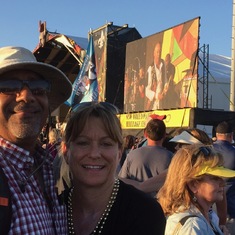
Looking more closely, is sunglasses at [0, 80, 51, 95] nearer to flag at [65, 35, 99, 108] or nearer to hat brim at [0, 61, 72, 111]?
hat brim at [0, 61, 72, 111]

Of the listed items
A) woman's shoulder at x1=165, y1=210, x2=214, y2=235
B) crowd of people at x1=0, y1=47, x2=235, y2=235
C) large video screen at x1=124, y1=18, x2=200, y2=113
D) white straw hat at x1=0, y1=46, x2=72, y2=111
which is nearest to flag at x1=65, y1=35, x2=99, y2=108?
large video screen at x1=124, y1=18, x2=200, y2=113

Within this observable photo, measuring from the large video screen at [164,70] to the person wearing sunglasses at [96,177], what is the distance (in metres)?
9.60

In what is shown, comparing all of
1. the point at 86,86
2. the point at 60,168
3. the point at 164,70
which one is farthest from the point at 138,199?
the point at 164,70

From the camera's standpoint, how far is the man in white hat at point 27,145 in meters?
1.45

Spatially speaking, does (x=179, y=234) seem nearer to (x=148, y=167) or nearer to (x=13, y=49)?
(x=13, y=49)

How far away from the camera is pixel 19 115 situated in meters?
1.60

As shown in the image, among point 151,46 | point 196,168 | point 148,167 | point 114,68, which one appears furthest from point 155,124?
point 114,68

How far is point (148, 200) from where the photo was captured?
1.71 metres

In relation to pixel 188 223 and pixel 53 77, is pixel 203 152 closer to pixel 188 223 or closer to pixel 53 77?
pixel 188 223

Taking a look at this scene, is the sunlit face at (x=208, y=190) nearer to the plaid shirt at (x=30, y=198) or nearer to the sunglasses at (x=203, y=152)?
the sunglasses at (x=203, y=152)

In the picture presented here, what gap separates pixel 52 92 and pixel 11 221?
0.82 metres

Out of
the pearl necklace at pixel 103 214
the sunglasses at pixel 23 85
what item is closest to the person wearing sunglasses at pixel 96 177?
the pearl necklace at pixel 103 214

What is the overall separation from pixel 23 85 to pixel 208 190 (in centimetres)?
138

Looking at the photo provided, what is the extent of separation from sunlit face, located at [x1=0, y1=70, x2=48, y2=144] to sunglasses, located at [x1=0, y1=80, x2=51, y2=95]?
0.01 meters
